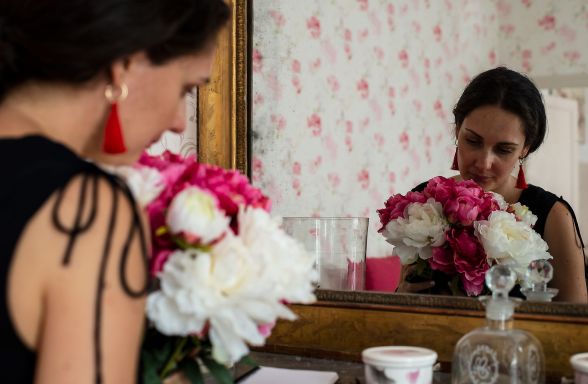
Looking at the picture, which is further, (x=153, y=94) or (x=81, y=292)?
(x=153, y=94)

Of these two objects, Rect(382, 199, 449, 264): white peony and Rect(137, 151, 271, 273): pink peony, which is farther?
Rect(382, 199, 449, 264): white peony

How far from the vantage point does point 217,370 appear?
0.91 metres

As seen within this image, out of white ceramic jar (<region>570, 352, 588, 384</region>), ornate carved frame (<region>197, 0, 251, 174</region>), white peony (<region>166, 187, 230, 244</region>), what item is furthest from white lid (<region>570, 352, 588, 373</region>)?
ornate carved frame (<region>197, 0, 251, 174</region>)

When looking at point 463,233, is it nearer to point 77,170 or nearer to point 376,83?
point 376,83

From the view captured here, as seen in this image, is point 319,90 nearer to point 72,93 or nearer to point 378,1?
point 378,1

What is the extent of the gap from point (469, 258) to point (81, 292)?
0.82m

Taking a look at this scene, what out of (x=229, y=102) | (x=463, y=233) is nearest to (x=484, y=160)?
(x=463, y=233)

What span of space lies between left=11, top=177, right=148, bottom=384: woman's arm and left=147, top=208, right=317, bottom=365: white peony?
9 cm

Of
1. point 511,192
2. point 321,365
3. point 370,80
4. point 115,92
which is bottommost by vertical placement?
point 321,365

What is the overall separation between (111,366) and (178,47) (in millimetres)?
349

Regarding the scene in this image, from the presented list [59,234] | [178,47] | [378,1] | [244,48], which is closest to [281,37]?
[244,48]

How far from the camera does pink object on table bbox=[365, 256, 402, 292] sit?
4.64ft

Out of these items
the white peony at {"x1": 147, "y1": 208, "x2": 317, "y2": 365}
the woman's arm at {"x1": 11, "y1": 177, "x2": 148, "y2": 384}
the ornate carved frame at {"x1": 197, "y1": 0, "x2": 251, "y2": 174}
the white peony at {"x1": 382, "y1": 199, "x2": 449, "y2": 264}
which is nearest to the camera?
the woman's arm at {"x1": 11, "y1": 177, "x2": 148, "y2": 384}

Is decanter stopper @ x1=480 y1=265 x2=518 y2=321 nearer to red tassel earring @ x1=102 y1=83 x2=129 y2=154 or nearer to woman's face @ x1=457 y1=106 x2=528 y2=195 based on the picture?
A: woman's face @ x1=457 y1=106 x2=528 y2=195
